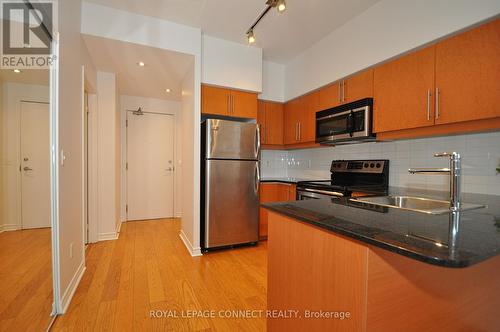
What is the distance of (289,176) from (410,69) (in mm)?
2258

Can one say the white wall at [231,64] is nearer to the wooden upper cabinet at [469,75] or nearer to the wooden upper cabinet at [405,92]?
the wooden upper cabinet at [405,92]

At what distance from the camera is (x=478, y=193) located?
71.3 inches

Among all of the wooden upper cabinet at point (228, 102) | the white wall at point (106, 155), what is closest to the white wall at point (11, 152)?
the wooden upper cabinet at point (228, 102)

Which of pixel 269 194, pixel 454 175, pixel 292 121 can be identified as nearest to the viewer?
pixel 454 175

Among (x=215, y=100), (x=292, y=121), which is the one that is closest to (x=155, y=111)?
(x=215, y=100)

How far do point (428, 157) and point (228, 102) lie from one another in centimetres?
222

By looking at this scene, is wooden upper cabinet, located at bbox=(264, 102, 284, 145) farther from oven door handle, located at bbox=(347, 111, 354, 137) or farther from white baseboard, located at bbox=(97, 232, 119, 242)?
white baseboard, located at bbox=(97, 232, 119, 242)

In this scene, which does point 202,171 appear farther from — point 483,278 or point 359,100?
point 483,278

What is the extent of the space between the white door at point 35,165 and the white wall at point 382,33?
2704 millimetres

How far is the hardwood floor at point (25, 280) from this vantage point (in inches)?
47.8

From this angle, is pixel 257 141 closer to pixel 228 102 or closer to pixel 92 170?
pixel 228 102

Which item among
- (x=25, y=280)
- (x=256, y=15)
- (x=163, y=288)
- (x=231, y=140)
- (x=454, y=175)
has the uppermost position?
(x=256, y=15)

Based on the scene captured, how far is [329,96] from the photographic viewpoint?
9.18ft

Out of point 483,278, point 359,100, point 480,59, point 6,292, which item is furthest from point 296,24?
point 6,292
